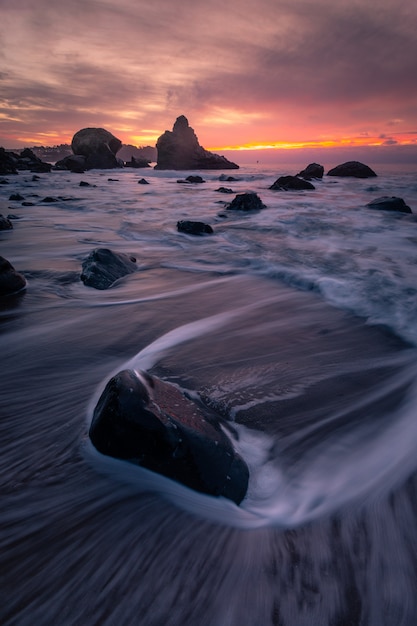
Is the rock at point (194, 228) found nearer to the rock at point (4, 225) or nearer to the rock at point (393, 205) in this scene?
the rock at point (4, 225)

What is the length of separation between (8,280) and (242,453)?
3069 mm

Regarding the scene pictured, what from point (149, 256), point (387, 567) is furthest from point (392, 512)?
point (149, 256)

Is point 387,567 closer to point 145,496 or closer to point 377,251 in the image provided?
point 145,496

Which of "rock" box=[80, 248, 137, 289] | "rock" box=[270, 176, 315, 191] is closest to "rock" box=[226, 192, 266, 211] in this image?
"rock" box=[80, 248, 137, 289]

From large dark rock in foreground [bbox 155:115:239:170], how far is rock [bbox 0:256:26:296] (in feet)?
210

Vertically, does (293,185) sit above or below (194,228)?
above

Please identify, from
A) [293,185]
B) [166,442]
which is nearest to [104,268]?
[166,442]

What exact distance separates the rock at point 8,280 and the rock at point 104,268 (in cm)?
69

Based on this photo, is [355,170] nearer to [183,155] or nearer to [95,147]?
[183,155]

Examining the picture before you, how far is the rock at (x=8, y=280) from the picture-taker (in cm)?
330

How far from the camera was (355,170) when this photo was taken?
2997 cm

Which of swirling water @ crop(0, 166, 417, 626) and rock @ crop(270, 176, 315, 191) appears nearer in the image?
swirling water @ crop(0, 166, 417, 626)

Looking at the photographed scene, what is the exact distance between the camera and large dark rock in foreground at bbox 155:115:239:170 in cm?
6169

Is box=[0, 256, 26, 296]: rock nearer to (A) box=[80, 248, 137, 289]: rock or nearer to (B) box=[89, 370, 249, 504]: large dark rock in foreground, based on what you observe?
(A) box=[80, 248, 137, 289]: rock
